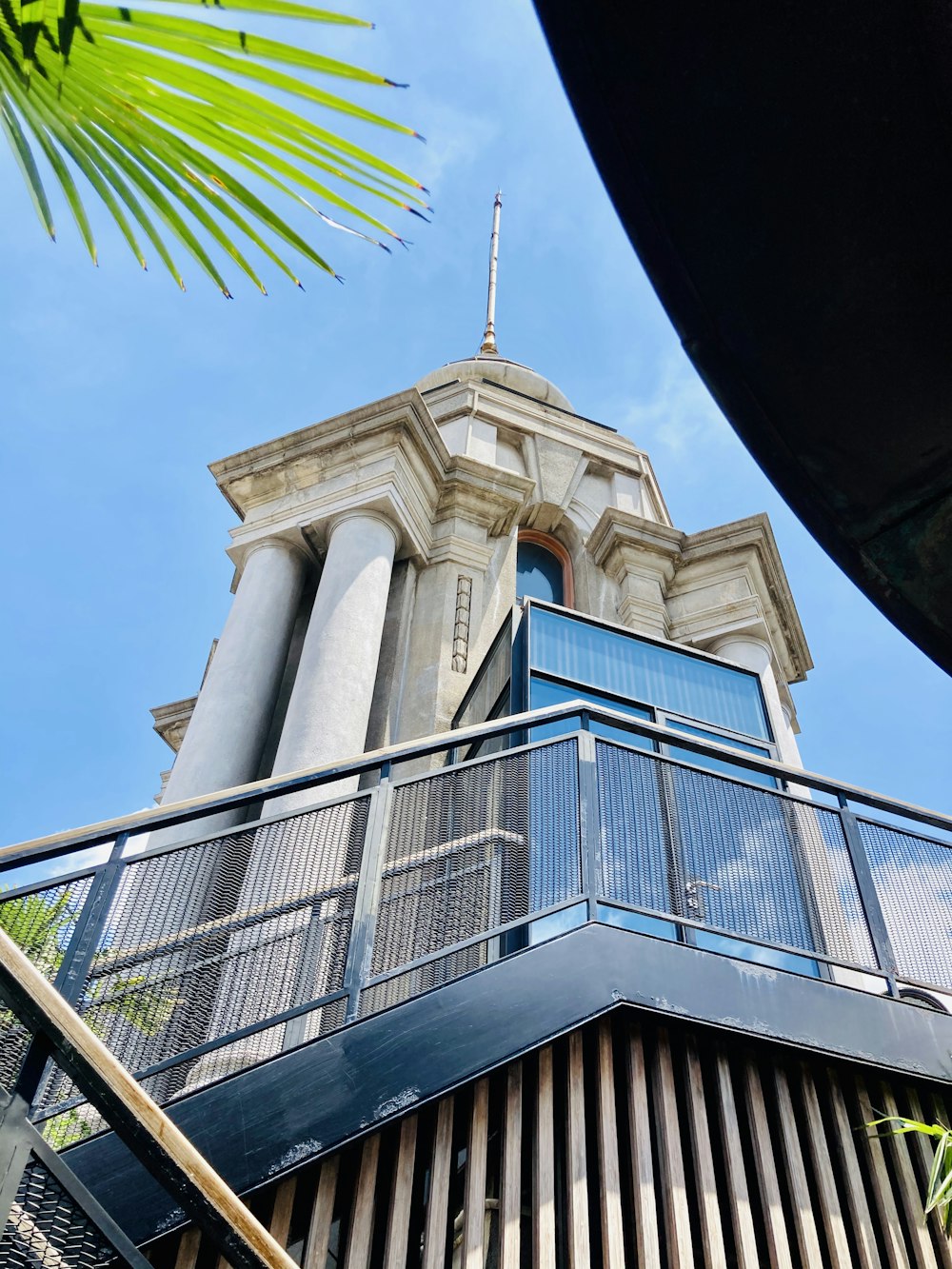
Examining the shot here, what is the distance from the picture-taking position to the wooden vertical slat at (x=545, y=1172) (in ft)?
11.3

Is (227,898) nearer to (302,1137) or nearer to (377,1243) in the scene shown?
(302,1137)

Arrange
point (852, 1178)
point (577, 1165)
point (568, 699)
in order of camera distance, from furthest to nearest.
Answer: point (568, 699) → point (852, 1178) → point (577, 1165)

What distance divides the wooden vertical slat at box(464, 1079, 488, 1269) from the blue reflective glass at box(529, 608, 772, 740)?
5.11 metres

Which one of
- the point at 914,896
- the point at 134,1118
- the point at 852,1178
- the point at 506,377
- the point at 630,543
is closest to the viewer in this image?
the point at 134,1118

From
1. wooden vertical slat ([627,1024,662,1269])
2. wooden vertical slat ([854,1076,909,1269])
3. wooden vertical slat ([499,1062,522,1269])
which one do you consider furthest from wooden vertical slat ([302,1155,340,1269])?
wooden vertical slat ([854,1076,909,1269])

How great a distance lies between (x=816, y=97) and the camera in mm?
1331

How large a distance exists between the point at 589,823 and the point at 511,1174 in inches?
56.7

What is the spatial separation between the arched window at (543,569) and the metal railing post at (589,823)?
29.7 ft

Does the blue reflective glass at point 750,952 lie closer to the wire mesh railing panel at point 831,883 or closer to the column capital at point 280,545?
the wire mesh railing panel at point 831,883

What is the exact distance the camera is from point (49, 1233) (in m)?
2.03

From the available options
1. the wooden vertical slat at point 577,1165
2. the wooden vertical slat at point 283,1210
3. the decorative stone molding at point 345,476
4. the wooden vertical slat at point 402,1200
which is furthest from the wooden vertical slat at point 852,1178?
the decorative stone molding at point 345,476

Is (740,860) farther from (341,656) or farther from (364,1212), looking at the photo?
(341,656)

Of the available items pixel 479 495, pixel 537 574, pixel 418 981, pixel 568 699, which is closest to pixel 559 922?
pixel 418 981

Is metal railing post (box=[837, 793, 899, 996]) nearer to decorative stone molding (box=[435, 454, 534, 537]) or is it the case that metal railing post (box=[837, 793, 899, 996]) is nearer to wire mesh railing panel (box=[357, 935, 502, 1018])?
wire mesh railing panel (box=[357, 935, 502, 1018])
